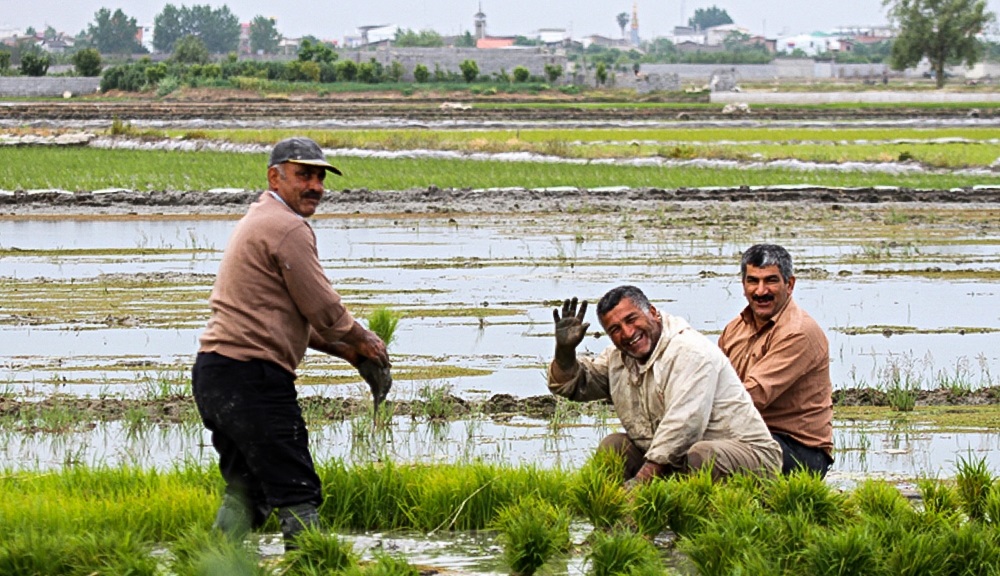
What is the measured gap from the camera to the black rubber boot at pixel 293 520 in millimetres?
5332

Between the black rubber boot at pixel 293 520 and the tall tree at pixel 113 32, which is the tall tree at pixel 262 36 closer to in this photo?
the tall tree at pixel 113 32

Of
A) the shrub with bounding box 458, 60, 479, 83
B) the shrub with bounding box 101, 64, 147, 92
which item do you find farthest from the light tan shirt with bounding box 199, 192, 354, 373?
the shrub with bounding box 458, 60, 479, 83

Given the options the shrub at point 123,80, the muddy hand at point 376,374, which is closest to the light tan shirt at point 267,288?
the muddy hand at point 376,374

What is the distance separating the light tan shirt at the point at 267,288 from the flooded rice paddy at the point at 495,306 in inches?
80.1

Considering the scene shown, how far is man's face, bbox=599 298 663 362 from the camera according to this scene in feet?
19.4

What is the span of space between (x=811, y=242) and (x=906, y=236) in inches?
59.9

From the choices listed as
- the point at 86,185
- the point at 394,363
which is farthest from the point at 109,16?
the point at 394,363

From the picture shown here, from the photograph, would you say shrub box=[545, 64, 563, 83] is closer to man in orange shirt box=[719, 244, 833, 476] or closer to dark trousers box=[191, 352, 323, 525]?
man in orange shirt box=[719, 244, 833, 476]

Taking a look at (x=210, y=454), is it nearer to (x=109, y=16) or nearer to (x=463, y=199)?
(x=463, y=199)

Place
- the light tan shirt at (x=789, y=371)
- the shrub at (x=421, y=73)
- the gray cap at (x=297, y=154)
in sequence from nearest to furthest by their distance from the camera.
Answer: the gray cap at (x=297, y=154), the light tan shirt at (x=789, y=371), the shrub at (x=421, y=73)

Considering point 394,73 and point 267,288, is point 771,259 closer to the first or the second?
point 267,288

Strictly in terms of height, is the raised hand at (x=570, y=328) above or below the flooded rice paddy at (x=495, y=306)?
above

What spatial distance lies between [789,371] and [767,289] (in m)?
0.36

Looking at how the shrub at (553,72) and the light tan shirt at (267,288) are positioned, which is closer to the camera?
the light tan shirt at (267,288)
